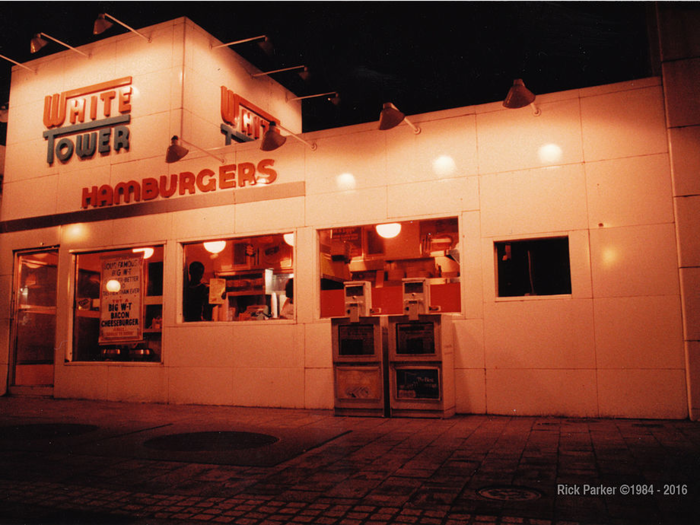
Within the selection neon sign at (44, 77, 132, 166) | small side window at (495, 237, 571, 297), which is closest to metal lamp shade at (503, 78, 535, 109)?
small side window at (495, 237, 571, 297)

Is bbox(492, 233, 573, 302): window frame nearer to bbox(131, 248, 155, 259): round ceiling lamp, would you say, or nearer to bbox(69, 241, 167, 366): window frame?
bbox(69, 241, 167, 366): window frame

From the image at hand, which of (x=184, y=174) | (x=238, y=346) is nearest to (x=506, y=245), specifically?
(x=238, y=346)

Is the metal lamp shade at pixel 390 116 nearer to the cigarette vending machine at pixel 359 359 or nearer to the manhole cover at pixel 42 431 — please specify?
the cigarette vending machine at pixel 359 359

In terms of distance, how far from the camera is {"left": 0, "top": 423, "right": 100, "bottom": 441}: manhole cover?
23.9ft

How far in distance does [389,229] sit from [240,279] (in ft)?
10.4

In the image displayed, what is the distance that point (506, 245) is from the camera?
348 inches

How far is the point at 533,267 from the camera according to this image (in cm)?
861

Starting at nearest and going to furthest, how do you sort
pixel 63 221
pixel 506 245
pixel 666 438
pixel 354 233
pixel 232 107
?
1. pixel 666 438
2. pixel 506 245
3. pixel 354 233
4. pixel 63 221
5. pixel 232 107

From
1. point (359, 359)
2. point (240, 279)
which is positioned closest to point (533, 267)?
point (359, 359)

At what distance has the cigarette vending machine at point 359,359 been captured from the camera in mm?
8555

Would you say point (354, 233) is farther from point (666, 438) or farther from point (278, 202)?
point (666, 438)

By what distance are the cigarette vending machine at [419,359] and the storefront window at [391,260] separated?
0.80 m

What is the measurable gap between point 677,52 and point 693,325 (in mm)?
3901

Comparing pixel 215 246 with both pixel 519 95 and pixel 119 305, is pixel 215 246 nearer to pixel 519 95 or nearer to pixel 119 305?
pixel 119 305
